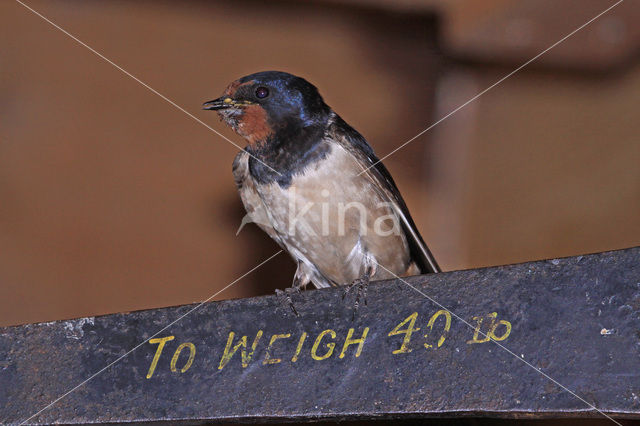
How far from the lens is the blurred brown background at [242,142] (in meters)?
2.07

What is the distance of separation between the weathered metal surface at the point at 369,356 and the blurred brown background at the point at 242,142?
3.35ft

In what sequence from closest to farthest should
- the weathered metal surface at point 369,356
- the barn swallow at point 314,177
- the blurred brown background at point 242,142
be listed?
the weathered metal surface at point 369,356
the barn swallow at point 314,177
the blurred brown background at point 242,142

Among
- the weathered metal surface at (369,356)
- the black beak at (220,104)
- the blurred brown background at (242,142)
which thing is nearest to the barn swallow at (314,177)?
the black beak at (220,104)

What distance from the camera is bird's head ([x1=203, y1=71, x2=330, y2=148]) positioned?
150cm

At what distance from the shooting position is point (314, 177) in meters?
1.46

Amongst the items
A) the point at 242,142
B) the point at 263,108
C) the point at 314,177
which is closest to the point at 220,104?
the point at 263,108

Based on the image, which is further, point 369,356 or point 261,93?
point 261,93

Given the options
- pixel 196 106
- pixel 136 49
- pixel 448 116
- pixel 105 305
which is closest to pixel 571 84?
pixel 448 116

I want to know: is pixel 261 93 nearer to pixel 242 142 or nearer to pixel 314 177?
pixel 314 177

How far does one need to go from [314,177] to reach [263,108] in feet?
0.57

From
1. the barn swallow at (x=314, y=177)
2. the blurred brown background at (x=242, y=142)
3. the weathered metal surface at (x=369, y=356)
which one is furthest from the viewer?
the blurred brown background at (x=242, y=142)

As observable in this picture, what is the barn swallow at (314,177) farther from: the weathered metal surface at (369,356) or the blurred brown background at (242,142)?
the blurred brown background at (242,142)

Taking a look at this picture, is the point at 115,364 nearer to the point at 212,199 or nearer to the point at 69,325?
the point at 69,325

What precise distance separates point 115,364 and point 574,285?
0.58 m
